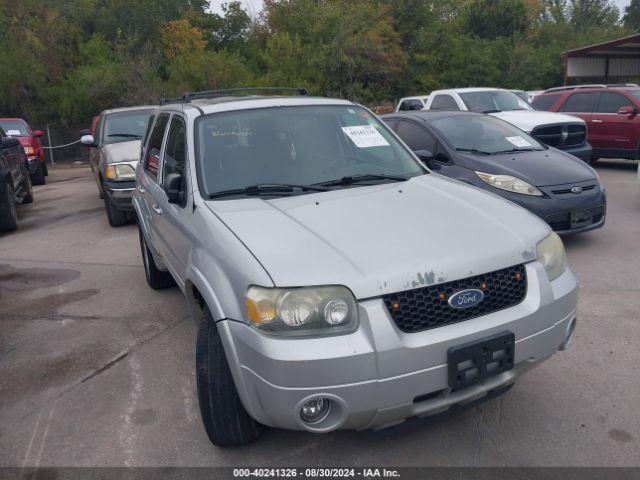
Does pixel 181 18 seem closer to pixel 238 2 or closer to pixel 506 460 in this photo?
pixel 238 2

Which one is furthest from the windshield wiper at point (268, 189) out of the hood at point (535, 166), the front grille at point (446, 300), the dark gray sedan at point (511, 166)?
the hood at point (535, 166)

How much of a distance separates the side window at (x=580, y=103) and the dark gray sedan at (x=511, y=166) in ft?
17.9

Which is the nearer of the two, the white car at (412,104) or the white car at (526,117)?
the white car at (526,117)

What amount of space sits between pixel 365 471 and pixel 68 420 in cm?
180

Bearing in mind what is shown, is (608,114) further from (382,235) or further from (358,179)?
(382,235)

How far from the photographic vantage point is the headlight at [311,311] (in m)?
2.66

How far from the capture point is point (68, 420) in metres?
3.62

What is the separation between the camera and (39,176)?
15.6m

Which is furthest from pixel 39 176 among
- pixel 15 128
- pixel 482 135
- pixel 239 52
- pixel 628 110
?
pixel 239 52

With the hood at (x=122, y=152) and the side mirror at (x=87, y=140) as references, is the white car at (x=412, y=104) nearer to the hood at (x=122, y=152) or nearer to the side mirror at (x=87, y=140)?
the hood at (x=122, y=152)

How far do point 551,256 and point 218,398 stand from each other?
1.83m

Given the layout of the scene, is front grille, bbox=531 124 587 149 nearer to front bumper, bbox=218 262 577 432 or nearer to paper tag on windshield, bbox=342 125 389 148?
paper tag on windshield, bbox=342 125 389 148

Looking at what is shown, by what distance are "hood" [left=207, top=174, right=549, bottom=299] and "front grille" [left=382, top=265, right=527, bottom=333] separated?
0.05m

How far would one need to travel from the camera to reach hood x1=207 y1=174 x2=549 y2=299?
271 centimetres
